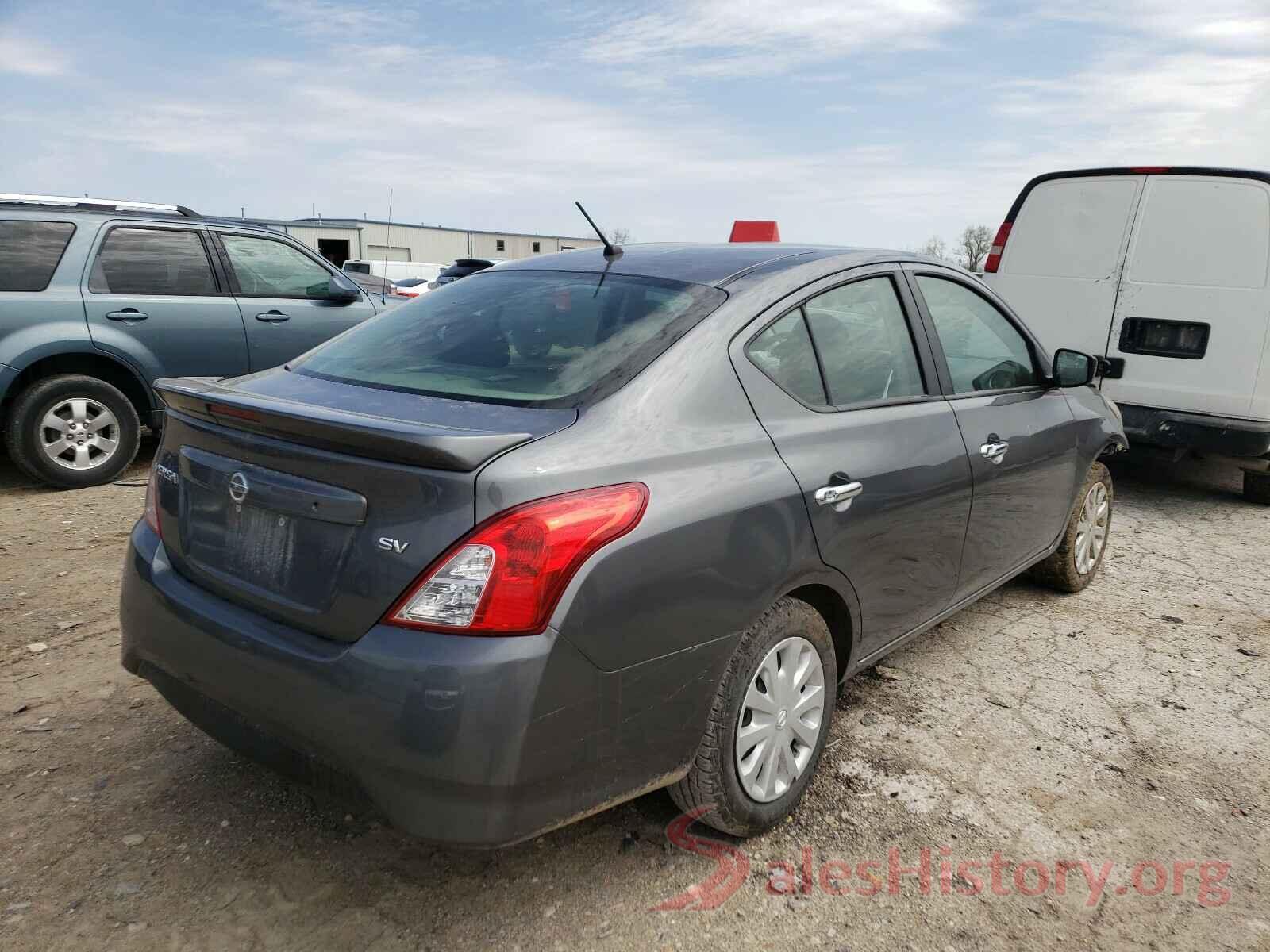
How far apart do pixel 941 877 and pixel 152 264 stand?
20.2ft

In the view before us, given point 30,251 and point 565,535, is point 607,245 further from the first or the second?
point 30,251

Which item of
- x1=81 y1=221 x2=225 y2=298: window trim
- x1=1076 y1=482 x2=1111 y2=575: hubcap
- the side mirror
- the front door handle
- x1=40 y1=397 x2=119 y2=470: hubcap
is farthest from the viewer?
x1=81 y1=221 x2=225 y2=298: window trim

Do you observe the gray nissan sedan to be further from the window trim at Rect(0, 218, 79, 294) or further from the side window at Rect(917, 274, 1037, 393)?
the window trim at Rect(0, 218, 79, 294)

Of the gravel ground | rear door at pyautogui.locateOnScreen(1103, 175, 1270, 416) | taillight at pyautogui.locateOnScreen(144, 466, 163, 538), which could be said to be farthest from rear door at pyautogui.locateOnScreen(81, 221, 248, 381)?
rear door at pyautogui.locateOnScreen(1103, 175, 1270, 416)

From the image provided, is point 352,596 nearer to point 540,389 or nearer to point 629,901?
point 540,389

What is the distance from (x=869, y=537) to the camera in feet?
8.88

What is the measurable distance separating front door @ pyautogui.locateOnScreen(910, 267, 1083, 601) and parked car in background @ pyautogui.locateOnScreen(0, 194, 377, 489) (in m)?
4.97

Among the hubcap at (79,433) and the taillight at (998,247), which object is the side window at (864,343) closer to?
the taillight at (998,247)

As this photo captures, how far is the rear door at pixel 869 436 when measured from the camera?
253cm

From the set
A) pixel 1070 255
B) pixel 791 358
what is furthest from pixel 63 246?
→ pixel 1070 255

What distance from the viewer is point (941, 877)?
2.43m

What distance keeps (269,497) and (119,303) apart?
4897mm

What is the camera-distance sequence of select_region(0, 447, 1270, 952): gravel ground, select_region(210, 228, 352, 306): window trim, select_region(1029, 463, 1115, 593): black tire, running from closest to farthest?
select_region(0, 447, 1270, 952): gravel ground < select_region(1029, 463, 1115, 593): black tire < select_region(210, 228, 352, 306): window trim

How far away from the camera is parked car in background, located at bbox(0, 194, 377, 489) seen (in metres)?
5.82
